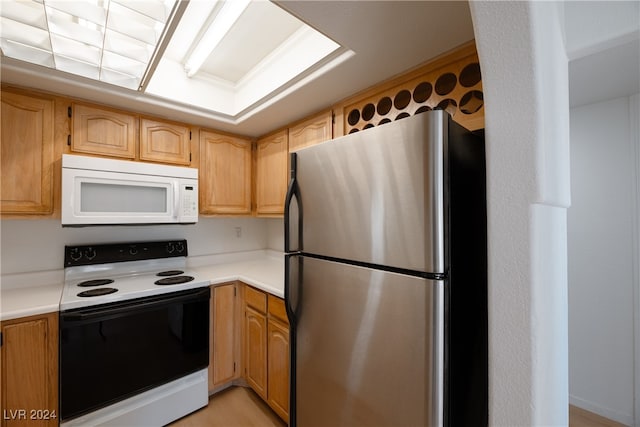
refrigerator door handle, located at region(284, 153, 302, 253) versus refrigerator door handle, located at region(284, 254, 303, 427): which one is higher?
refrigerator door handle, located at region(284, 153, 302, 253)

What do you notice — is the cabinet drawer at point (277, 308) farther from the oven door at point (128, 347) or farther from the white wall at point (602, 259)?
the white wall at point (602, 259)

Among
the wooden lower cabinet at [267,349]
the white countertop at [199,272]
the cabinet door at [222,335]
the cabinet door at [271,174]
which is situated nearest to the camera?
the white countertop at [199,272]

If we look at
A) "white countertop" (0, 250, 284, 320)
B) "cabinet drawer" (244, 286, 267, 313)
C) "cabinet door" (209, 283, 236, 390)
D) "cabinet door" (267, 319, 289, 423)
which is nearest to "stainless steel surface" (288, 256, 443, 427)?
"cabinet door" (267, 319, 289, 423)

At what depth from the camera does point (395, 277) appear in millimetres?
901

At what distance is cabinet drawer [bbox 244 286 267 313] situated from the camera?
1.89 meters

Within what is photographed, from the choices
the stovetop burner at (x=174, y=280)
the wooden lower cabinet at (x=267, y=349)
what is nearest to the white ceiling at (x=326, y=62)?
the stovetop burner at (x=174, y=280)

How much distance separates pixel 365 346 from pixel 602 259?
6.29 ft

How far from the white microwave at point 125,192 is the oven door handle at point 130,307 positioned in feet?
1.79

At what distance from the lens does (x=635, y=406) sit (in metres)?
1.68

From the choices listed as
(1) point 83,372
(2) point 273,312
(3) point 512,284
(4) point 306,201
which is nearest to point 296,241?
(4) point 306,201

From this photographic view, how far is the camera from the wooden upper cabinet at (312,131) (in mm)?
1894

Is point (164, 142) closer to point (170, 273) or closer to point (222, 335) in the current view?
point (170, 273)

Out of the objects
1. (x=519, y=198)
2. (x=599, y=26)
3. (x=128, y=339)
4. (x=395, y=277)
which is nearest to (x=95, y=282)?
(x=128, y=339)

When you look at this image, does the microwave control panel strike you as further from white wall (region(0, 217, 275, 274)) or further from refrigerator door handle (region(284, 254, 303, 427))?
refrigerator door handle (region(284, 254, 303, 427))
